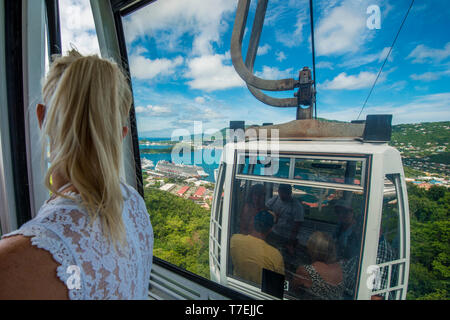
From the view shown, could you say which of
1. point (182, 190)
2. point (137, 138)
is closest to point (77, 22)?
point (137, 138)

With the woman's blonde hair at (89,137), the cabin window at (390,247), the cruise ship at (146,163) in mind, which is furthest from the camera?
the cruise ship at (146,163)

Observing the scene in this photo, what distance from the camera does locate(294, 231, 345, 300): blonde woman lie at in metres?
1.33

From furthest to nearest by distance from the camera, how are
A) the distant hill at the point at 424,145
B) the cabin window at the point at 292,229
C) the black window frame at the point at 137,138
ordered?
1. the black window frame at the point at 137,138
2. the cabin window at the point at 292,229
3. the distant hill at the point at 424,145

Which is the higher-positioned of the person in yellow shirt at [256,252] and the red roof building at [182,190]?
the red roof building at [182,190]

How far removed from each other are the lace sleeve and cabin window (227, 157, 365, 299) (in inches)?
48.2

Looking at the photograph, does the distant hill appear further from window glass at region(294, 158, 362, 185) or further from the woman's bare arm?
the woman's bare arm

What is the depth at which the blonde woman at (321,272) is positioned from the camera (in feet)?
4.36

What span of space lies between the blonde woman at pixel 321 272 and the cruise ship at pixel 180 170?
0.97 metres

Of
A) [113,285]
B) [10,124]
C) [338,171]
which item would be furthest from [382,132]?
[10,124]

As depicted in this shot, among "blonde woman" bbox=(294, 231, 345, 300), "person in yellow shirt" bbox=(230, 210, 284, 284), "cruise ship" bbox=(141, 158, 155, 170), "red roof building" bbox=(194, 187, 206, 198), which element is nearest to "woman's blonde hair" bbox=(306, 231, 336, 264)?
"blonde woman" bbox=(294, 231, 345, 300)

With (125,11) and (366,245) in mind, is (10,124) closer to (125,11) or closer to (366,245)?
(125,11)

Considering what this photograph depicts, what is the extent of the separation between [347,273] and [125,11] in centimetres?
263

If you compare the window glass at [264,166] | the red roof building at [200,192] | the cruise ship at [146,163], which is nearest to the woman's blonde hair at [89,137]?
the window glass at [264,166]

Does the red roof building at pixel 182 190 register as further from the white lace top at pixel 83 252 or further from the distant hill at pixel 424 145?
the distant hill at pixel 424 145
